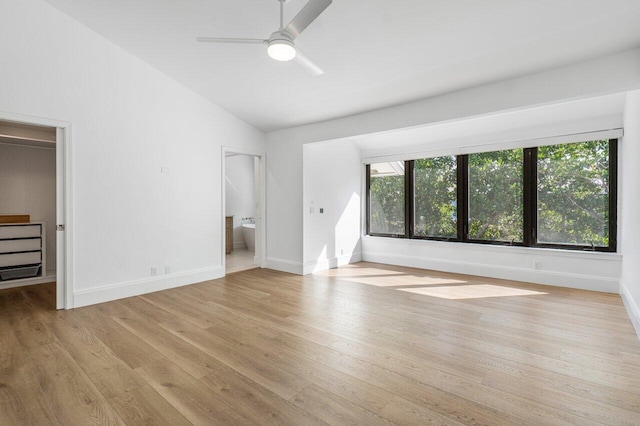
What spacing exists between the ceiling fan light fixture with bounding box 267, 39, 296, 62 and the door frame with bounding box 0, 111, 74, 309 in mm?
2841

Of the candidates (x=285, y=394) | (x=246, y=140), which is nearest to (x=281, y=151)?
(x=246, y=140)

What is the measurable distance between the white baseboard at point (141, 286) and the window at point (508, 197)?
11.8 feet

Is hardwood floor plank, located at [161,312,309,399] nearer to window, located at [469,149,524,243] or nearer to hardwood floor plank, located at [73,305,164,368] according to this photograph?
hardwood floor plank, located at [73,305,164,368]

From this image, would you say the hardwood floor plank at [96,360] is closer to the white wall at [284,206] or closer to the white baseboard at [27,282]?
the white baseboard at [27,282]

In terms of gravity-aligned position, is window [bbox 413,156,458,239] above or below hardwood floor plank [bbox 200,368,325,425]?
above

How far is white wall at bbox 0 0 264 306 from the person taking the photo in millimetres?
3520

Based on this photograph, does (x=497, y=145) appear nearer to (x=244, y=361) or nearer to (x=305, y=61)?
(x=305, y=61)

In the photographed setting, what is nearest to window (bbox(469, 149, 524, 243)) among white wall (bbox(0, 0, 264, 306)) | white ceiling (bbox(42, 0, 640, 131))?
white ceiling (bbox(42, 0, 640, 131))

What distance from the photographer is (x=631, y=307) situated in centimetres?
338

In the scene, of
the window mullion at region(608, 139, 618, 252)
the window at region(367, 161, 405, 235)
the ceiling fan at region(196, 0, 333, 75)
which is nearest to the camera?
the ceiling fan at region(196, 0, 333, 75)

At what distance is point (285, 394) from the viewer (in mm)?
2027

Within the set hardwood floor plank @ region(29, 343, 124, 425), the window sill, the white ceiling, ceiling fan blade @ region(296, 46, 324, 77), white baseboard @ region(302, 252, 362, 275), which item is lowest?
hardwood floor plank @ region(29, 343, 124, 425)

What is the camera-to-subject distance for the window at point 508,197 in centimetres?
454

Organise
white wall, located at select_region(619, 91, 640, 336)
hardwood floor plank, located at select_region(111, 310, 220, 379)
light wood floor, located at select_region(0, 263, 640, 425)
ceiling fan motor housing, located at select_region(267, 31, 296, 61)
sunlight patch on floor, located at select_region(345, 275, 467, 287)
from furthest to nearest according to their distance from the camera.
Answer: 1. sunlight patch on floor, located at select_region(345, 275, 467, 287)
2. white wall, located at select_region(619, 91, 640, 336)
3. ceiling fan motor housing, located at select_region(267, 31, 296, 61)
4. hardwood floor plank, located at select_region(111, 310, 220, 379)
5. light wood floor, located at select_region(0, 263, 640, 425)
